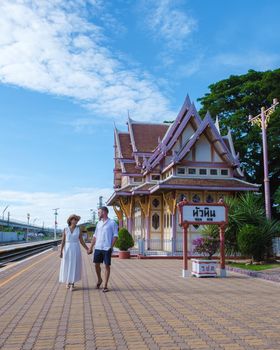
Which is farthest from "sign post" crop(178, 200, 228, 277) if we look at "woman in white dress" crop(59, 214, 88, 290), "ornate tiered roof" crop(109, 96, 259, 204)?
"ornate tiered roof" crop(109, 96, 259, 204)

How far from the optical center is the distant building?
2453cm

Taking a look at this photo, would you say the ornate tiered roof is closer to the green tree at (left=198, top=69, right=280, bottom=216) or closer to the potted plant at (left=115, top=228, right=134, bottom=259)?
the potted plant at (left=115, top=228, right=134, bottom=259)

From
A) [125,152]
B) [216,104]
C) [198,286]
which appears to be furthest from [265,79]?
[198,286]

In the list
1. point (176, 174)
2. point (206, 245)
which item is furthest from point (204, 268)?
point (176, 174)

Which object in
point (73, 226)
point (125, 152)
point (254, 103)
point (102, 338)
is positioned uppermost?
point (254, 103)

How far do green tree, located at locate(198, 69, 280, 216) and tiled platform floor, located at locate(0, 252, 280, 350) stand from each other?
24462 mm

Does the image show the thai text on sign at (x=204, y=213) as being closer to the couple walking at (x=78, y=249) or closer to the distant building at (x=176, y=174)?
the couple walking at (x=78, y=249)

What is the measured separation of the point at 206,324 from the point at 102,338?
1.61 meters

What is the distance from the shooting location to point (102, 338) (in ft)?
17.3

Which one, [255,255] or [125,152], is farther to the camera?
[125,152]

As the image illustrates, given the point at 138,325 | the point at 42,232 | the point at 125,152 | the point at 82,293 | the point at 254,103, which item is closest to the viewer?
the point at 138,325

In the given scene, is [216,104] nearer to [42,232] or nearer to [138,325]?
[138,325]

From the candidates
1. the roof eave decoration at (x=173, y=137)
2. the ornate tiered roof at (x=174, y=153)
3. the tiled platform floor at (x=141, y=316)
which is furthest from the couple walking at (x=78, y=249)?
the roof eave decoration at (x=173, y=137)

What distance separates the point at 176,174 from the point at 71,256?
1640 cm
